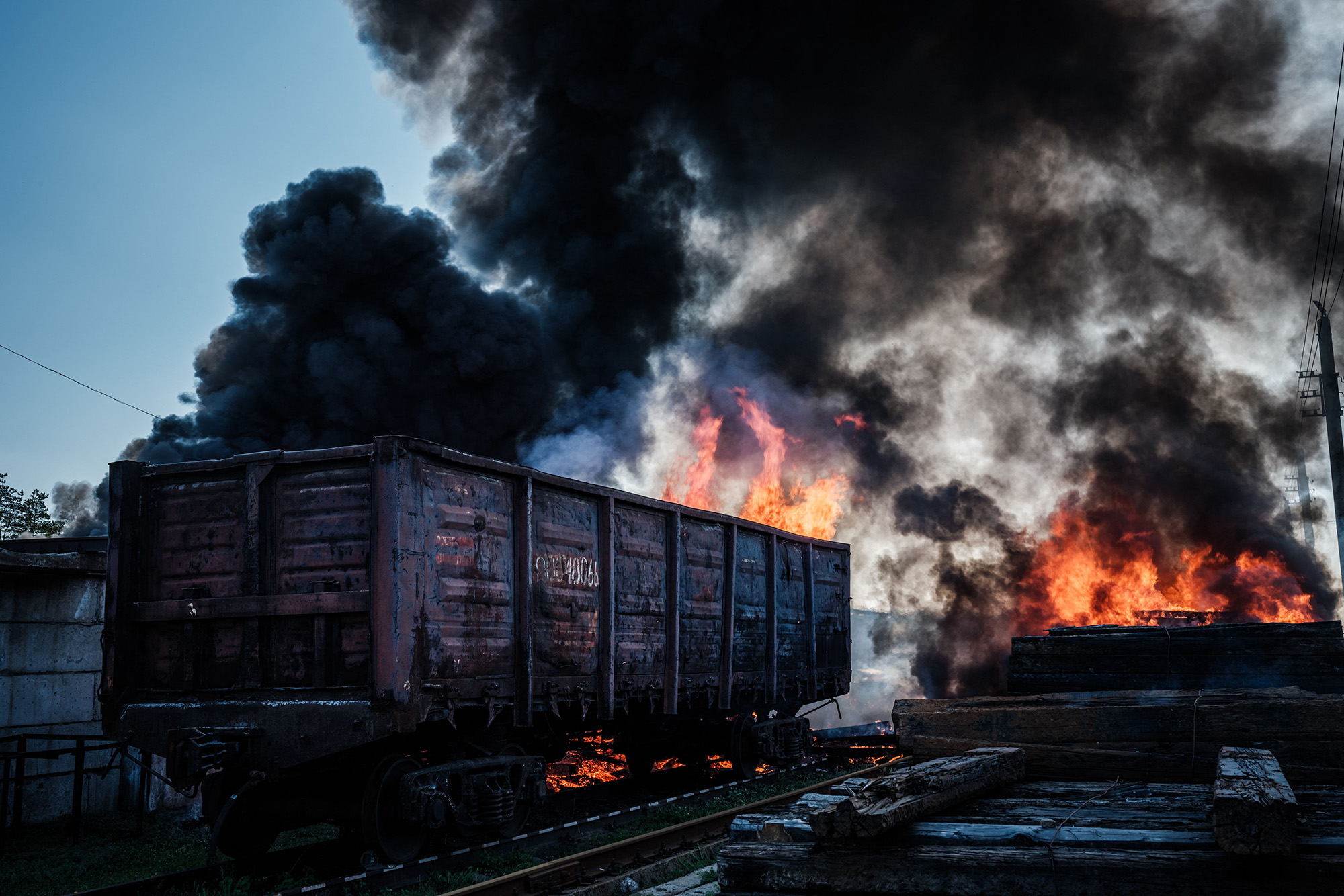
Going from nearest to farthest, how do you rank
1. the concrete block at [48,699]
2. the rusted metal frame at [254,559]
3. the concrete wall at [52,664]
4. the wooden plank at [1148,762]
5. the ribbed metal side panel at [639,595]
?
the wooden plank at [1148,762] → the rusted metal frame at [254,559] → the ribbed metal side panel at [639,595] → the concrete wall at [52,664] → the concrete block at [48,699]

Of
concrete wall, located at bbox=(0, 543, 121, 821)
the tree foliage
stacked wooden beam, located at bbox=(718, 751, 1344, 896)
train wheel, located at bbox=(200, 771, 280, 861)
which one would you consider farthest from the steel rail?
the tree foliage

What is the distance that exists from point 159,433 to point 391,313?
612cm

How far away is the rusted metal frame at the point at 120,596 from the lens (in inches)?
300

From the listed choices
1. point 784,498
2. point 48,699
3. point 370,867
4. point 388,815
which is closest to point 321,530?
point 388,815

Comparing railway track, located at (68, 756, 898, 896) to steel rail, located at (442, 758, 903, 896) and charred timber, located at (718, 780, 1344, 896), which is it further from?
charred timber, located at (718, 780, 1344, 896)

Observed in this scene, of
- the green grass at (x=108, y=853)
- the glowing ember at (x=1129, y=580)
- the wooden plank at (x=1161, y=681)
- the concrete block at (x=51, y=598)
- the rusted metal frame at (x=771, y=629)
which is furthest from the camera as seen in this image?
the glowing ember at (x=1129, y=580)

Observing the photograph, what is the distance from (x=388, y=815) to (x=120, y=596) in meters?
2.74

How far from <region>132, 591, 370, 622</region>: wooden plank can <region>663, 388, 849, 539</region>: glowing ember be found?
41.1 ft

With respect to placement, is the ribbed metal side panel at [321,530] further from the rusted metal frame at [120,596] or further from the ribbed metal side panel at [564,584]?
the ribbed metal side panel at [564,584]

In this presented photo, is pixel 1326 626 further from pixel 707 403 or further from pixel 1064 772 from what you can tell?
pixel 707 403

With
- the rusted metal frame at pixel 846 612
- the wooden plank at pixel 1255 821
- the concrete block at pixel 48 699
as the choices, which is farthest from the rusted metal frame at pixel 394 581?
the rusted metal frame at pixel 846 612

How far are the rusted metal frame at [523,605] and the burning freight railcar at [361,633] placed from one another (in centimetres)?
2

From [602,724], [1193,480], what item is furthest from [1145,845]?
[1193,480]

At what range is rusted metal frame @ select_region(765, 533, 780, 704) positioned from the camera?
12.6m
